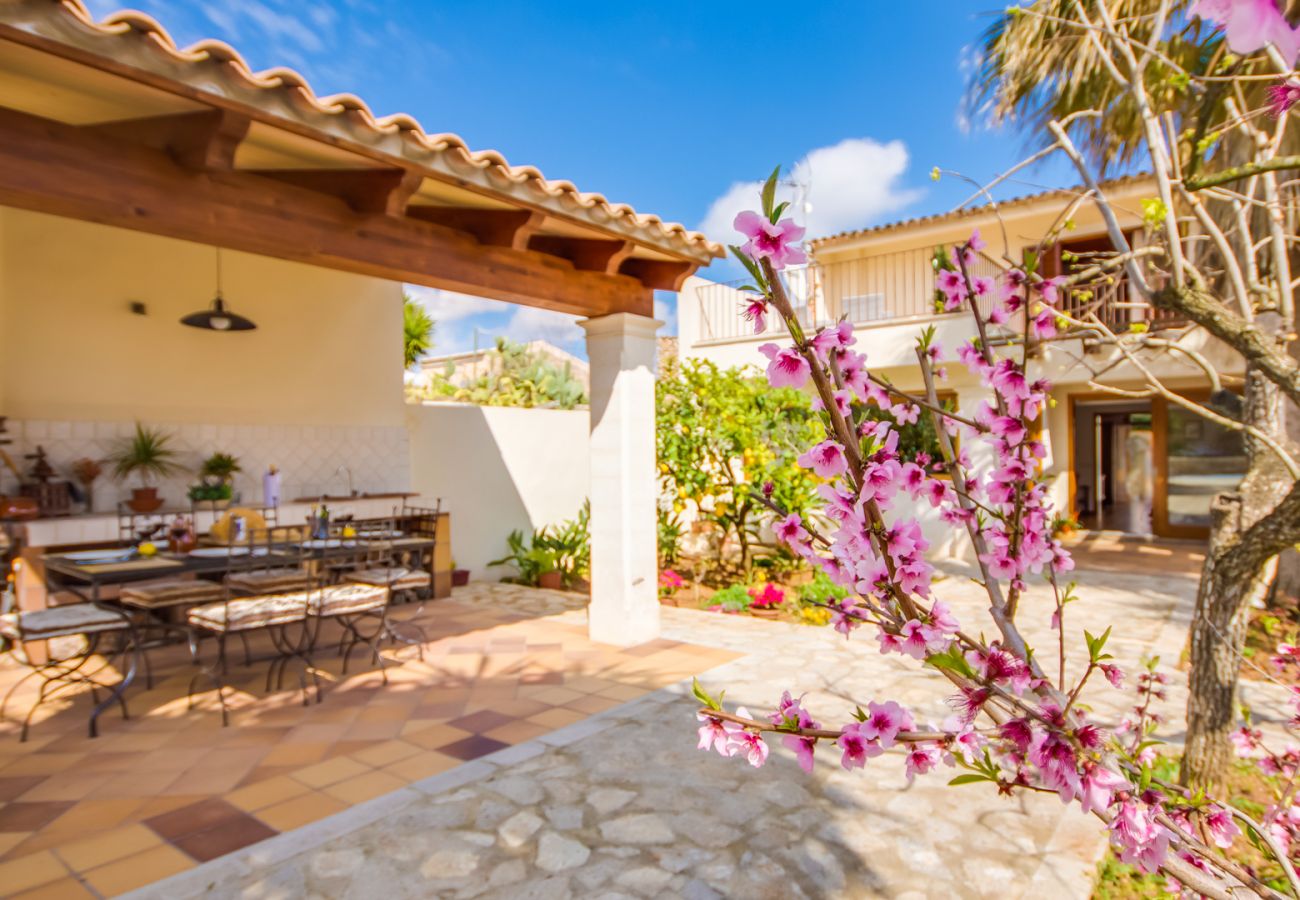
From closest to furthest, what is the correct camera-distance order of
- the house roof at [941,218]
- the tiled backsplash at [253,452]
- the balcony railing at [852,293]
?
1. the tiled backsplash at [253,452]
2. the house roof at [941,218]
3. the balcony railing at [852,293]

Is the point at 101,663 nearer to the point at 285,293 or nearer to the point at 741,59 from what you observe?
the point at 285,293

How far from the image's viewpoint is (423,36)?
12609 millimetres

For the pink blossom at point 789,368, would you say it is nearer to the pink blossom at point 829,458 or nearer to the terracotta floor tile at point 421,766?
the pink blossom at point 829,458

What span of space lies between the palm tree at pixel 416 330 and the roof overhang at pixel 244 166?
758cm

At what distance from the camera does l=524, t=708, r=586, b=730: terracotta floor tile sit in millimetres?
3811

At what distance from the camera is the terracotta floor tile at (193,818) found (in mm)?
2742

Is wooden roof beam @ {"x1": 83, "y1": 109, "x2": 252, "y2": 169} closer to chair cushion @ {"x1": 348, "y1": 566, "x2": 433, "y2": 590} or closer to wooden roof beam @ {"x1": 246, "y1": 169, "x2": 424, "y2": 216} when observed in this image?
wooden roof beam @ {"x1": 246, "y1": 169, "x2": 424, "y2": 216}

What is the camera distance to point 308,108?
9.56 feet

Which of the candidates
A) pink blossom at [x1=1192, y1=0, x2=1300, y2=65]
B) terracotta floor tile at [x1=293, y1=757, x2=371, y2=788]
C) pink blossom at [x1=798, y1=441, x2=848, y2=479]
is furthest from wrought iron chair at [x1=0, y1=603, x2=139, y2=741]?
pink blossom at [x1=1192, y1=0, x2=1300, y2=65]

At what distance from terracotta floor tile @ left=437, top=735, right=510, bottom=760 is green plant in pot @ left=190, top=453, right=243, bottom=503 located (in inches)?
148

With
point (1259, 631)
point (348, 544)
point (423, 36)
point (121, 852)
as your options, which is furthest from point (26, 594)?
point (423, 36)

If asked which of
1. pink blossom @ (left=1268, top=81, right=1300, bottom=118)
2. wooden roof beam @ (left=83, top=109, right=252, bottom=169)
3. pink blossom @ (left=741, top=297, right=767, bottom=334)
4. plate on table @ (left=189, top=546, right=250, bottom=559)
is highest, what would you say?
wooden roof beam @ (left=83, top=109, right=252, bottom=169)

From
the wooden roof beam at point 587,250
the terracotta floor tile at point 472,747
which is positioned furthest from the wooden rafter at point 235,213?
the terracotta floor tile at point 472,747

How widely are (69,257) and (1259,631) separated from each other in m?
9.43
